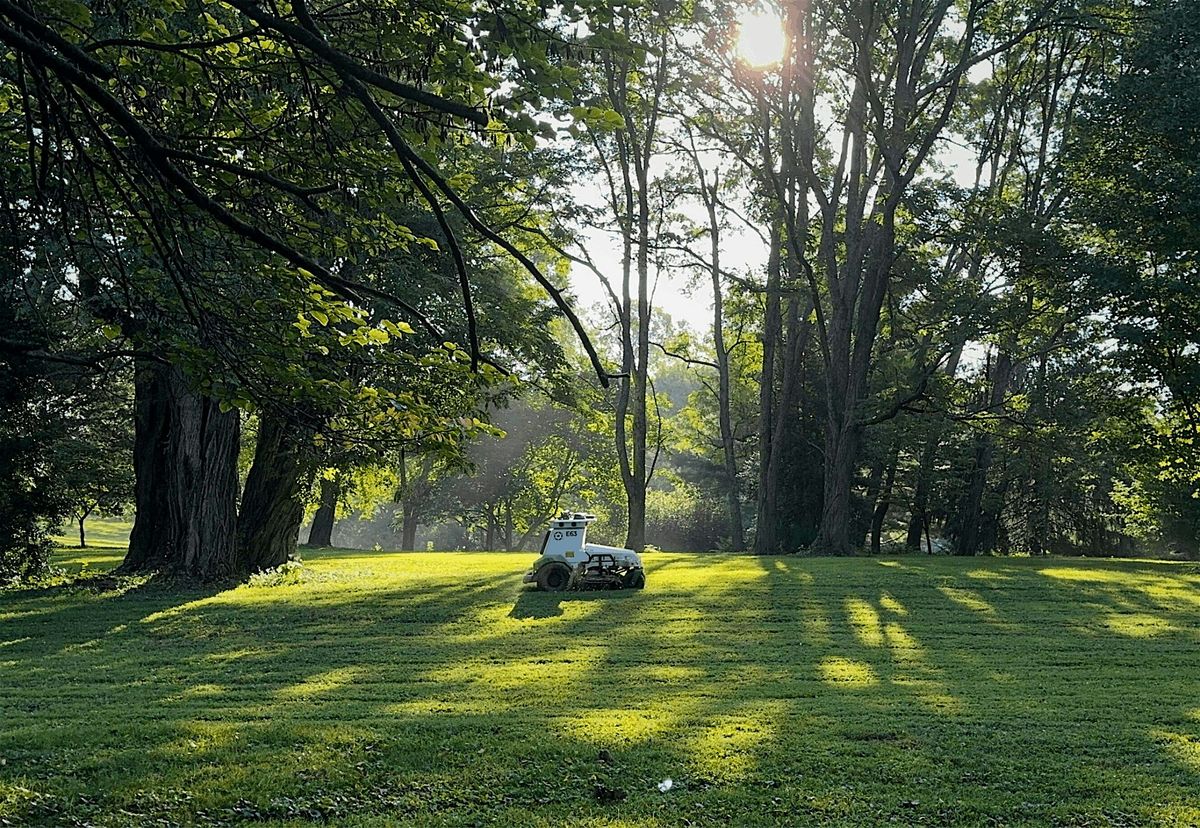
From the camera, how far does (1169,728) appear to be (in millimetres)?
8125

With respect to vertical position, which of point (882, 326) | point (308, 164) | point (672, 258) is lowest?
point (308, 164)

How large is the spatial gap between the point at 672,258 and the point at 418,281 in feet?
55.8

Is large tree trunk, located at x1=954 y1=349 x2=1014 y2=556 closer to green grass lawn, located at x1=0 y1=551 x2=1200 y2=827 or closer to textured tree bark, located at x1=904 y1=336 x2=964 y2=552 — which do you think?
textured tree bark, located at x1=904 y1=336 x2=964 y2=552

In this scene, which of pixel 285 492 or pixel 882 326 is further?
pixel 882 326

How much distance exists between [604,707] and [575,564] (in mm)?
9975

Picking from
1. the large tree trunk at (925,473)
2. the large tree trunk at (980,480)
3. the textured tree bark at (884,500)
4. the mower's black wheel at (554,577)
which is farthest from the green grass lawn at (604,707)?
the textured tree bark at (884,500)

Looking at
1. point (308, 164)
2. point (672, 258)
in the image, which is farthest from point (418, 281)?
point (672, 258)

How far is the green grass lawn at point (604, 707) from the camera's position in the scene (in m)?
6.02

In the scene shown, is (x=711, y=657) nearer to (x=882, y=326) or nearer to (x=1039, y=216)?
(x=1039, y=216)

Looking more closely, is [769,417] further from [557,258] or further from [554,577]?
[554,577]

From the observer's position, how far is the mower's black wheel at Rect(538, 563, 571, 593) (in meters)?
18.9

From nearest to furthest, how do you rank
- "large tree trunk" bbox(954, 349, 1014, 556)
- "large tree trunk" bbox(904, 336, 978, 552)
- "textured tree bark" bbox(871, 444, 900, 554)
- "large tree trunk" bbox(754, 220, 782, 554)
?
1. "large tree trunk" bbox(754, 220, 782, 554)
2. "large tree trunk" bbox(954, 349, 1014, 556)
3. "large tree trunk" bbox(904, 336, 978, 552)
4. "textured tree bark" bbox(871, 444, 900, 554)

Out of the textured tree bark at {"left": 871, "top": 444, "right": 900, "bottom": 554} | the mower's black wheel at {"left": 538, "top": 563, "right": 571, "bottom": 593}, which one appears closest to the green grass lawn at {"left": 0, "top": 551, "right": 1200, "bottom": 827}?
the mower's black wheel at {"left": 538, "top": 563, "right": 571, "bottom": 593}

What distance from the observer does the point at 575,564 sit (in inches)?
742
